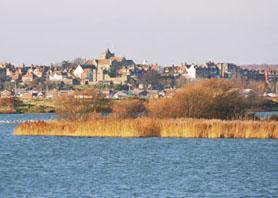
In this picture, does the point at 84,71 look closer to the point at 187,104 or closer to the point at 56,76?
the point at 56,76

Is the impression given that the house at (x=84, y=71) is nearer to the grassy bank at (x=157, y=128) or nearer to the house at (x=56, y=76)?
the house at (x=56, y=76)

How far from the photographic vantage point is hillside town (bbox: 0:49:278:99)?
14350 cm

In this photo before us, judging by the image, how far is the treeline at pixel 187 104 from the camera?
162 feet

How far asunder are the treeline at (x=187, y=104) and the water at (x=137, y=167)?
17.6ft

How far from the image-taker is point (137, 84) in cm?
14800

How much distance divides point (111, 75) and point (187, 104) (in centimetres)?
10942

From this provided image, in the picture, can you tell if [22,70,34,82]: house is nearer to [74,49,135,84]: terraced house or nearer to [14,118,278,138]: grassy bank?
[74,49,135,84]: terraced house

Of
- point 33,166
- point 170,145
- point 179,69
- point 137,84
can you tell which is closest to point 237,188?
point 33,166

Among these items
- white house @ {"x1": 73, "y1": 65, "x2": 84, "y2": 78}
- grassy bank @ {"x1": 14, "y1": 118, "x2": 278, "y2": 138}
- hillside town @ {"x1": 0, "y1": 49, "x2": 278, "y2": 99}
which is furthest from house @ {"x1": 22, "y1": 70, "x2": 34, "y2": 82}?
grassy bank @ {"x1": 14, "y1": 118, "x2": 278, "y2": 138}

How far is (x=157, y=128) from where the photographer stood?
43.5 meters

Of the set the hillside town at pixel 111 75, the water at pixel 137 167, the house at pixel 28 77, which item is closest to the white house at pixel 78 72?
the hillside town at pixel 111 75

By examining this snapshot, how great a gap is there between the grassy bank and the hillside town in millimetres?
78674

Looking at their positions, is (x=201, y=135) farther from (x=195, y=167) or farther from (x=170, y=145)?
(x=195, y=167)

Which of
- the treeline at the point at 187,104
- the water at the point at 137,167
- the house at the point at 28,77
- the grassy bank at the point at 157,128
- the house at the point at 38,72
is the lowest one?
the water at the point at 137,167
